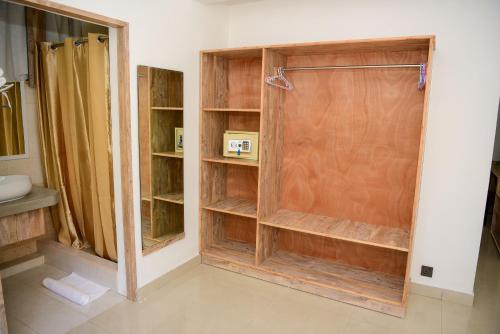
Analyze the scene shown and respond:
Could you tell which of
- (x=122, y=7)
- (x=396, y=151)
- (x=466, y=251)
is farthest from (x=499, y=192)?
(x=122, y=7)

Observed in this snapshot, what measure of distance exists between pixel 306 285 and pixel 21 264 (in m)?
2.53

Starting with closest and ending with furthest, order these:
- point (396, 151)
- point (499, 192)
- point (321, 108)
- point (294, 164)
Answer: point (396, 151) → point (321, 108) → point (294, 164) → point (499, 192)

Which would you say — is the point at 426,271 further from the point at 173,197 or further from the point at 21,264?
the point at 21,264

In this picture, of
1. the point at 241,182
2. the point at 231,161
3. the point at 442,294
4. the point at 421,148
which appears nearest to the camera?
the point at 421,148

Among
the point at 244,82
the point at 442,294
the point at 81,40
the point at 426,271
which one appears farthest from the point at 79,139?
the point at 442,294

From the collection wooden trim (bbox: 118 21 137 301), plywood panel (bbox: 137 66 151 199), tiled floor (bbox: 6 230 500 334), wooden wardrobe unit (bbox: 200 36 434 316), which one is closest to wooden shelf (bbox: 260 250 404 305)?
wooden wardrobe unit (bbox: 200 36 434 316)

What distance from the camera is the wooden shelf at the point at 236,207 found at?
9.95 ft

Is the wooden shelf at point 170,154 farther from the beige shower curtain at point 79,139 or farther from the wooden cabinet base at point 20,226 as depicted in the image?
the wooden cabinet base at point 20,226

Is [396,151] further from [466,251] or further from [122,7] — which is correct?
[122,7]

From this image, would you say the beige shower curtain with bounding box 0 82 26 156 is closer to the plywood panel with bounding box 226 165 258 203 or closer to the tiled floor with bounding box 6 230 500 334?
the tiled floor with bounding box 6 230 500 334

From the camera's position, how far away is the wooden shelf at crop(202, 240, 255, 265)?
3164 millimetres

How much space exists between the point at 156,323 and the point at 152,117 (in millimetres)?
1489

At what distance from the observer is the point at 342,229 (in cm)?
278

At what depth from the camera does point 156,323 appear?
2416mm
